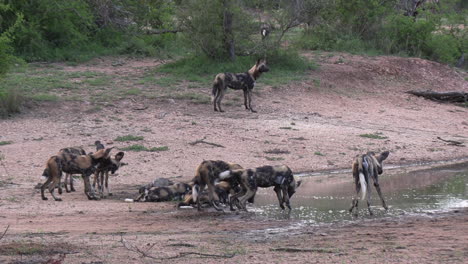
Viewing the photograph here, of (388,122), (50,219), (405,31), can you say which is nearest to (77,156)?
(50,219)

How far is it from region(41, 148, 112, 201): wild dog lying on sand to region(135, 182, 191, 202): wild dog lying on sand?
75 centimetres

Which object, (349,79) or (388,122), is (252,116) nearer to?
(388,122)

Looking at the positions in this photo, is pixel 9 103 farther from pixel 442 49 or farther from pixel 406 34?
pixel 442 49

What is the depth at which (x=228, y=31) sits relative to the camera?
68.1 feet

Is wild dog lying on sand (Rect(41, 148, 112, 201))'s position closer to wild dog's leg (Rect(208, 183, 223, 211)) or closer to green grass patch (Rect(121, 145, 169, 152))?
wild dog's leg (Rect(208, 183, 223, 211))

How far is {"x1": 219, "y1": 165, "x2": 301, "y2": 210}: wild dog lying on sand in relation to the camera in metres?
9.87

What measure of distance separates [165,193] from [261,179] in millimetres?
1613

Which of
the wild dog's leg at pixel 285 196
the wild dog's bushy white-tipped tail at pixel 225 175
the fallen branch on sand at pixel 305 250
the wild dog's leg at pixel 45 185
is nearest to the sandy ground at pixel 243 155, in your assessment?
the fallen branch on sand at pixel 305 250

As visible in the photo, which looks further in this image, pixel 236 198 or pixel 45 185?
pixel 45 185

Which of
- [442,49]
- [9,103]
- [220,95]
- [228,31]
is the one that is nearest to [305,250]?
[220,95]

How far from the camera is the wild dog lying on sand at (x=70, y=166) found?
1015 centimetres

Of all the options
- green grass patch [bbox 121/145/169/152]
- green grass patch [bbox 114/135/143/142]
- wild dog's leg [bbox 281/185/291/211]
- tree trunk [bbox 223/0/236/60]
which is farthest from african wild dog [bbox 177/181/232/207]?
tree trunk [bbox 223/0/236/60]

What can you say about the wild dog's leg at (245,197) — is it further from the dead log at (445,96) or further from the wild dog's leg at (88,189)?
the dead log at (445,96)

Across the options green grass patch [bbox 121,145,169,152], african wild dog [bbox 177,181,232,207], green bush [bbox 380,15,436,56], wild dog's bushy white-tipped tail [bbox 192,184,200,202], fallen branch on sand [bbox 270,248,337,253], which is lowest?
green grass patch [bbox 121,145,169,152]
